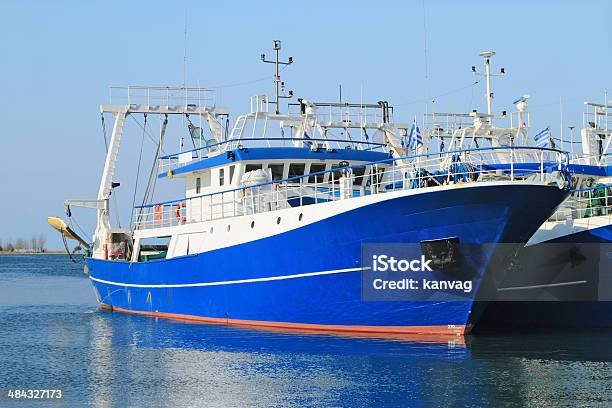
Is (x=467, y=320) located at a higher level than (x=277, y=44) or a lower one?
lower

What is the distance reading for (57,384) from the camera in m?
15.4

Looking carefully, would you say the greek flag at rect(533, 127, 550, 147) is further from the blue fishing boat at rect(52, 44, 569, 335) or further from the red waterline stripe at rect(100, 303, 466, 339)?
the red waterline stripe at rect(100, 303, 466, 339)

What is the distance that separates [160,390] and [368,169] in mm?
11006

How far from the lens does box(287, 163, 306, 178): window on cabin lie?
23.4 metres

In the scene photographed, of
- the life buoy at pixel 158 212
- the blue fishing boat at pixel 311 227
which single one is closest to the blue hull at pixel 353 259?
the blue fishing boat at pixel 311 227

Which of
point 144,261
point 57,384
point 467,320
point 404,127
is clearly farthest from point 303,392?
point 404,127

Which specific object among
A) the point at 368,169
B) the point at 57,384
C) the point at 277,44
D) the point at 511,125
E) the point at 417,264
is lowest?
the point at 57,384

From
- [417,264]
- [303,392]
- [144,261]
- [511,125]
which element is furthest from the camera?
[511,125]

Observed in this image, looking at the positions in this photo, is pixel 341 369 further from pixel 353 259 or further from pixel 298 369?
pixel 353 259

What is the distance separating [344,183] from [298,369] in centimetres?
582

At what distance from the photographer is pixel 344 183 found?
20.5 meters

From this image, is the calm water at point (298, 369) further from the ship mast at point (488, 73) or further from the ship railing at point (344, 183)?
the ship mast at point (488, 73)

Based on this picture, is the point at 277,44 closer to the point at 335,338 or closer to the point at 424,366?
the point at 335,338
